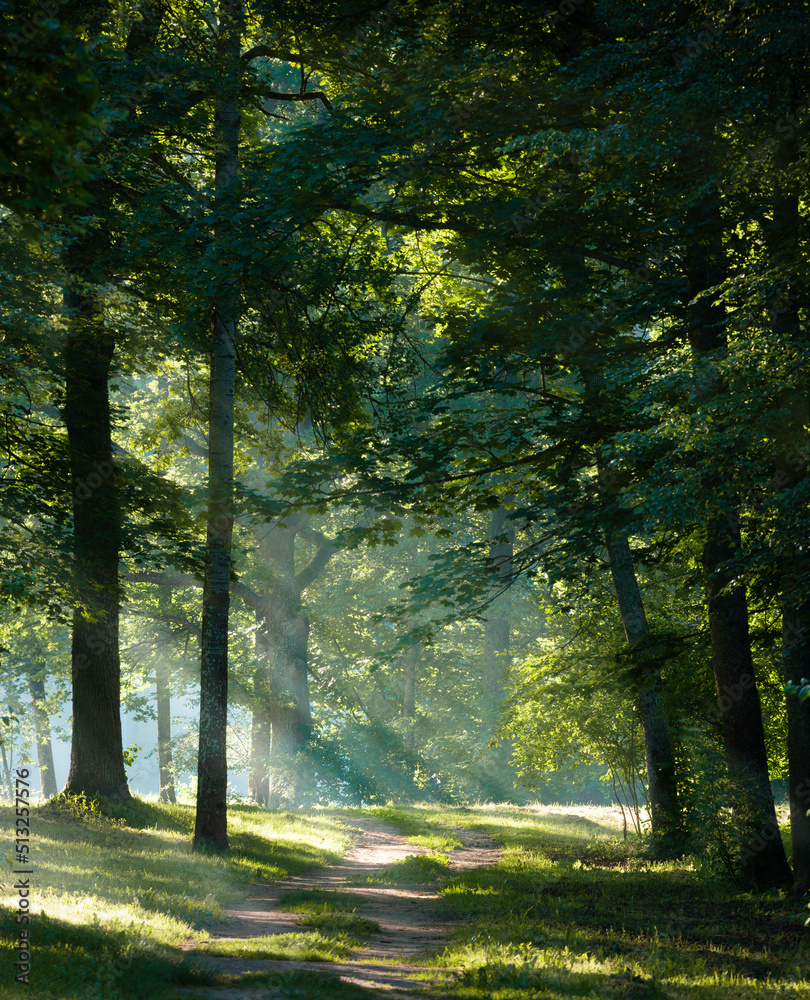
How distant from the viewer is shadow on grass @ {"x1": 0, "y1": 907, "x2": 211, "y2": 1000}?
17.0ft

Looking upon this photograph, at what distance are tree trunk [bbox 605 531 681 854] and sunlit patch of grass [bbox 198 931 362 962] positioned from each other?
7759mm

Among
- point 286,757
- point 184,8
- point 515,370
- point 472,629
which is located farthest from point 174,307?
point 472,629

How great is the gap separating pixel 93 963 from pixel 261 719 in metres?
22.8

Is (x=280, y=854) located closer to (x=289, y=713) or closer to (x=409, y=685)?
(x=289, y=713)

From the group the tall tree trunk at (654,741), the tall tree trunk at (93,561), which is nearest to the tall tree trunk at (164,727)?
the tall tree trunk at (93,561)

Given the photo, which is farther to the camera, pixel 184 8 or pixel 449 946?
pixel 184 8

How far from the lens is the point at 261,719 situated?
91.5 feet

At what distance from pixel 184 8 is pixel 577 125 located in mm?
7214

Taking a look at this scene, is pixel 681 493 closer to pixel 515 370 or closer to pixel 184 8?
pixel 515 370

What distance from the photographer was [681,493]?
23.7 ft

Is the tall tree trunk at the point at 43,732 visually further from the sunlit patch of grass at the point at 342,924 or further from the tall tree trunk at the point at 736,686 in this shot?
the tall tree trunk at the point at 736,686

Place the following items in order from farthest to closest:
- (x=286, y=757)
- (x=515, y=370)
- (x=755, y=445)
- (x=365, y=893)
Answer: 1. (x=286, y=757)
2. (x=365, y=893)
3. (x=515, y=370)
4. (x=755, y=445)

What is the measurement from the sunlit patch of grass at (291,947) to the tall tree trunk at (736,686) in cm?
521

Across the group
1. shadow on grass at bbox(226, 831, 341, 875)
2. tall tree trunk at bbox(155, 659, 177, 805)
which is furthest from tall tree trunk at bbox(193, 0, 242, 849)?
tall tree trunk at bbox(155, 659, 177, 805)
